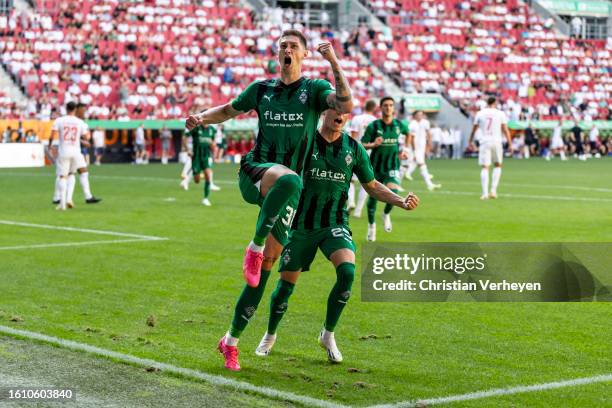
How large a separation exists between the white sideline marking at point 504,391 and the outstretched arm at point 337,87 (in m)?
1.83

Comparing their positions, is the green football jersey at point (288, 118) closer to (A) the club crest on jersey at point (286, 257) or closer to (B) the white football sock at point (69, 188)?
(A) the club crest on jersey at point (286, 257)

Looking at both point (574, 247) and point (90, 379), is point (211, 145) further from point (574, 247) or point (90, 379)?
point (90, 379)

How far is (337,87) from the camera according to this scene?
20.9ft

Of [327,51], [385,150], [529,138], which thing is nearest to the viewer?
[327,51]

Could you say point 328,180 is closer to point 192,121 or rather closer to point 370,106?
point 192,121

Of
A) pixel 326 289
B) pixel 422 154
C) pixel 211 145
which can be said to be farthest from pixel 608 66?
pixel 326 289

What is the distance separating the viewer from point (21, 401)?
5.75 metres

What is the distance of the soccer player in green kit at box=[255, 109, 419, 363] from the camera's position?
7.06 metres

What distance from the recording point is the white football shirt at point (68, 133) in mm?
20672

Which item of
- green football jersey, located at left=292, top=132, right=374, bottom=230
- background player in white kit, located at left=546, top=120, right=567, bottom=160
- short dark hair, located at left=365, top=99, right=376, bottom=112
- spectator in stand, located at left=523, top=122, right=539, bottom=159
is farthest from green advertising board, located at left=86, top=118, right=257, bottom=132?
green football jersey, located at left=292, top=132, right=374, bottom=230

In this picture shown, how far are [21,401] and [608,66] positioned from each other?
5987cm

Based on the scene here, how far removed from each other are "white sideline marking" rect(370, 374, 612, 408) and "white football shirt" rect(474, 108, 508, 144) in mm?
17340

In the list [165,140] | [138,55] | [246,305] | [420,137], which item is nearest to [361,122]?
[420,137]

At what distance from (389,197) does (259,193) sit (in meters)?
1.03
